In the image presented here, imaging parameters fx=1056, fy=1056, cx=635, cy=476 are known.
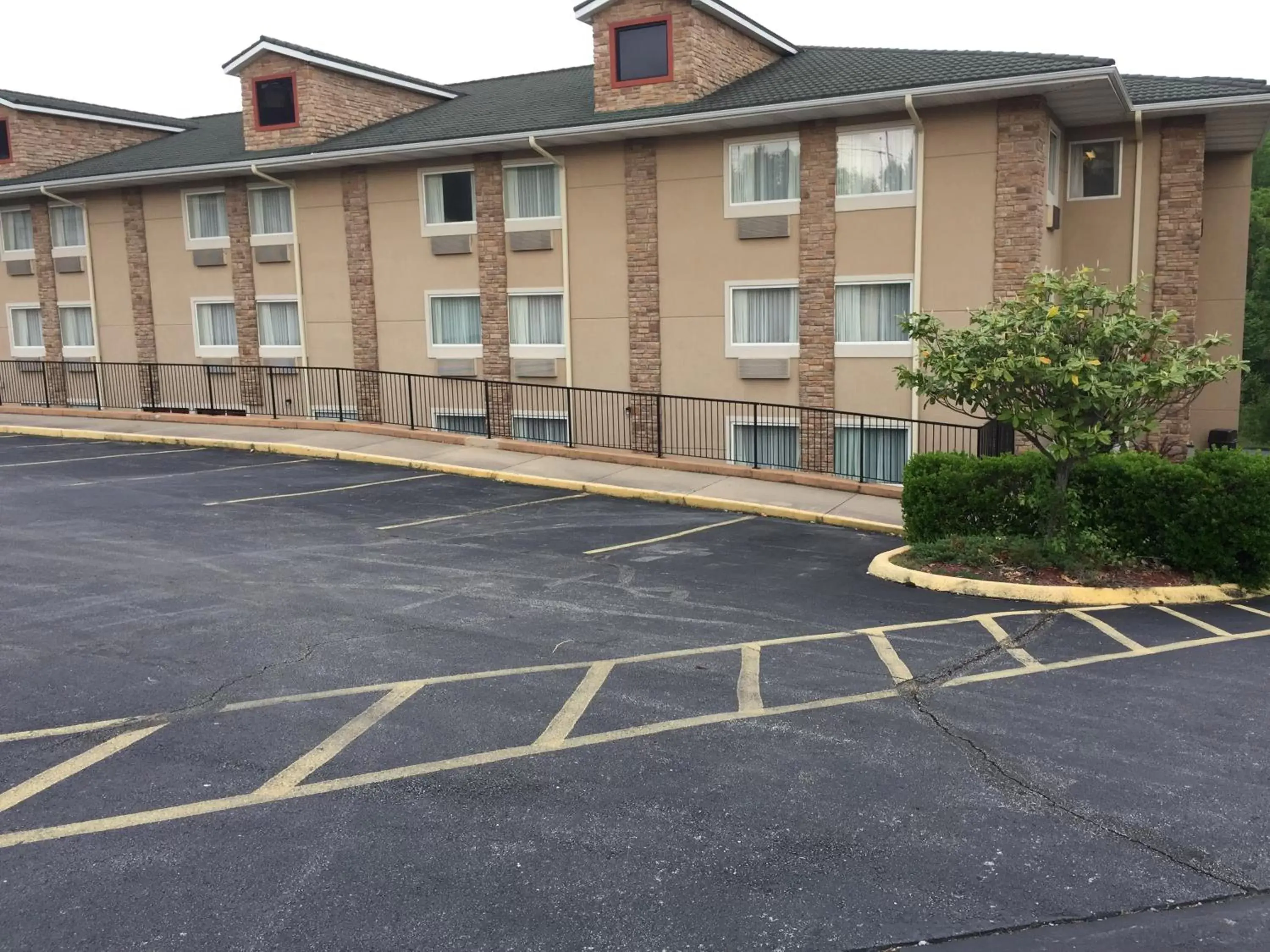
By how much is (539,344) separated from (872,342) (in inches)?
279

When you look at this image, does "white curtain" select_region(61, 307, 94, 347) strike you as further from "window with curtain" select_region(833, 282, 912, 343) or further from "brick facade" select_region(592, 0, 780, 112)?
"window with curtain" select_region(833, 282, 912, 343)

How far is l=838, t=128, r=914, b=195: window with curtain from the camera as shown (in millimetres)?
18594

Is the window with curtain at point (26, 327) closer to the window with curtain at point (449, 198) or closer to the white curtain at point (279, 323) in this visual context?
the white curtain at point (279, 323)

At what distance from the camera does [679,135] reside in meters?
20.3

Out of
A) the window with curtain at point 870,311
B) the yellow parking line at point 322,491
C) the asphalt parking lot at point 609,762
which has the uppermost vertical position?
the window with curtain at point 870,311

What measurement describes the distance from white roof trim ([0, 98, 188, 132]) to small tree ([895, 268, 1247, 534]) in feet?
91.2

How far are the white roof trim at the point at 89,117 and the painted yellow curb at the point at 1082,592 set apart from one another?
A: 2910cm

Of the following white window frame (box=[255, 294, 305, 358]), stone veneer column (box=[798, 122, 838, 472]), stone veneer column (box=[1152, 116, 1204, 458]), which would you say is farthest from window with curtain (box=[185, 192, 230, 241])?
stone veneer column (box=[1152, 116, 1204, 458])

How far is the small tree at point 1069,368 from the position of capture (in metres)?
10.6

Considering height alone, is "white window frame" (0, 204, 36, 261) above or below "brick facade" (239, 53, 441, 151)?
below

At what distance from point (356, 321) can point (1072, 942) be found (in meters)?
22.0

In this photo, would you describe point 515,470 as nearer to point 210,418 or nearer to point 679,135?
point 679,135

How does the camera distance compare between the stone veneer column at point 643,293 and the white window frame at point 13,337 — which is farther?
the white window frame at point 13,337

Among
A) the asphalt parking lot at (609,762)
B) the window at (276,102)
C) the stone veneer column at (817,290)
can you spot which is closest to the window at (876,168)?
the stone veneer column at (817,290)
